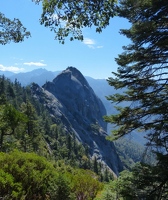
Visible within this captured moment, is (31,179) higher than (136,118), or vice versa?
(136,118)

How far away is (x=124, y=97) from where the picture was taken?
30.9ft

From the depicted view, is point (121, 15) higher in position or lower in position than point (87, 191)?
higher

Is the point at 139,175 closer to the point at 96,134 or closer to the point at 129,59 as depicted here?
the point at 129,59

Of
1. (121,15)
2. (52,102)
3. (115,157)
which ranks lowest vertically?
(115,157)

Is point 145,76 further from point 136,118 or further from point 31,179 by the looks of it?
point 31,179

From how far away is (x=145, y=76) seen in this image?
30.0 feet

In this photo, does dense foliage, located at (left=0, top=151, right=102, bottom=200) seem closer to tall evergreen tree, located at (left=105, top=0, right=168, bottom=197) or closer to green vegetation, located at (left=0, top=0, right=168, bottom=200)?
green vegetation, located at (left=0, top=0, right=168, bottom=200)

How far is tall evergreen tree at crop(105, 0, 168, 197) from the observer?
8.29 metres

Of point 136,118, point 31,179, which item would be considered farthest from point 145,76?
point 31,179

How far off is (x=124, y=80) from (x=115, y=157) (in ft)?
569

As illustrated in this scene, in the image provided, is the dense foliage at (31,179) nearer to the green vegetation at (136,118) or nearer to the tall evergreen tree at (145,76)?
the green vegetation at (136,118)

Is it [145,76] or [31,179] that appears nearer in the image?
[145,76]

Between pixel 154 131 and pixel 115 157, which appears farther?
pixel 115 157

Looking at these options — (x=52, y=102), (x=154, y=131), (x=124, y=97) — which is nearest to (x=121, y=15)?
(x=124, y=97)
